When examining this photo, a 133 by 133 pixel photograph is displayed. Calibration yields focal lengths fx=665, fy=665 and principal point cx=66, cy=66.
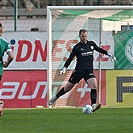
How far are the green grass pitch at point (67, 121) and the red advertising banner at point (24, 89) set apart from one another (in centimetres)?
325

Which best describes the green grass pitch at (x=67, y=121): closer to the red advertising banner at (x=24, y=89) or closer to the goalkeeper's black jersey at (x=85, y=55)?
the goalkeeper's black jersey at (x=85, y=55)

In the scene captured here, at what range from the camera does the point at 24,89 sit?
20.9 metres

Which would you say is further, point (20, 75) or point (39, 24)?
point (39, 24)

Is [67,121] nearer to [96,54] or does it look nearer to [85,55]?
[85,55]

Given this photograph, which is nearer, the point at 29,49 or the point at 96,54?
the point at 96,54

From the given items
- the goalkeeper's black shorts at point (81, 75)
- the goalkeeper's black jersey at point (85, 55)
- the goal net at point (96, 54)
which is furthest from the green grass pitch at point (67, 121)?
the goal net at point (96, 54)

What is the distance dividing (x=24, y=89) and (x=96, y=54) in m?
2.55

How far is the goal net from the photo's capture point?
19.8 meters

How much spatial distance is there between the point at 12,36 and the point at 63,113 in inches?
196

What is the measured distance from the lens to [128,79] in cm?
2009

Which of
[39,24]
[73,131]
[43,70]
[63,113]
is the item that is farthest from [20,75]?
[73,131]

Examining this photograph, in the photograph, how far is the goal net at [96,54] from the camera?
1980cm

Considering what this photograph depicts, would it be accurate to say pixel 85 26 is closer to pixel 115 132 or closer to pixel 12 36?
pixel 12 36

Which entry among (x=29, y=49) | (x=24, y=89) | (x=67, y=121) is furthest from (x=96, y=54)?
(x=67, y=121)
